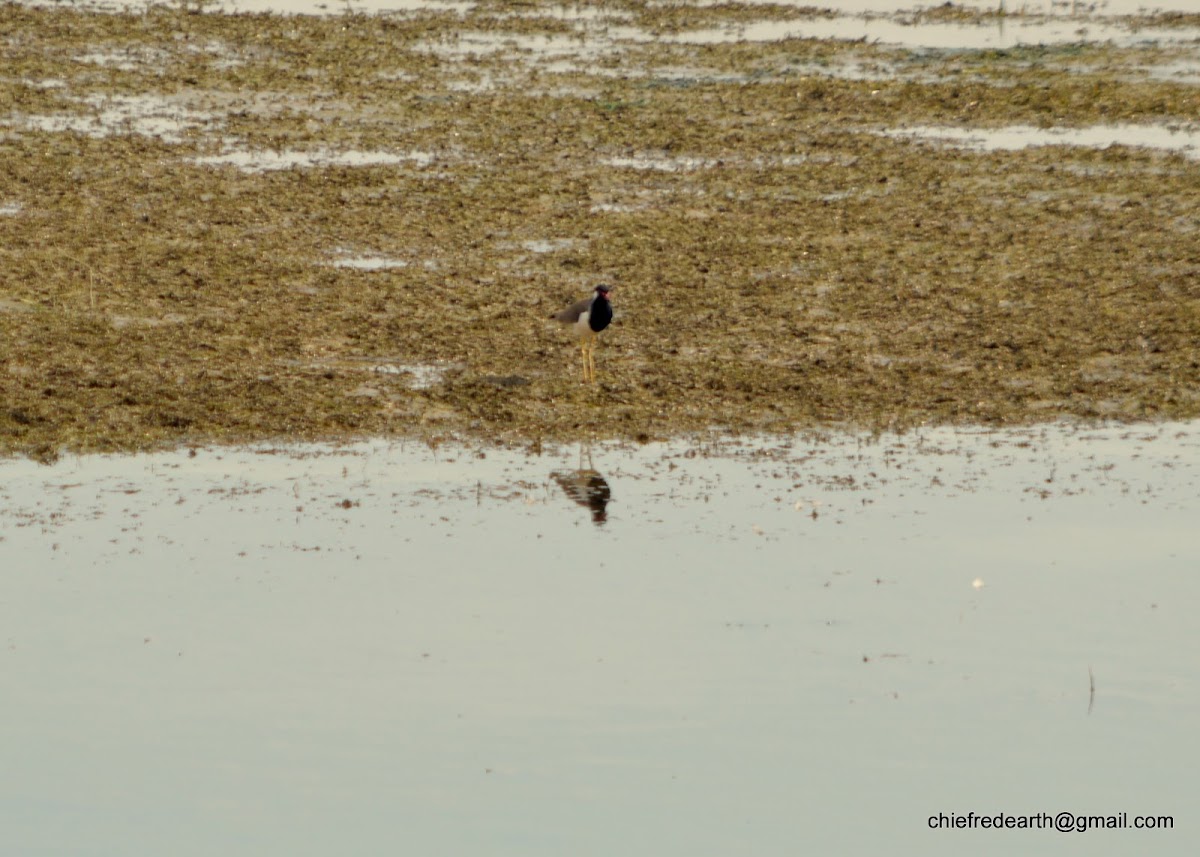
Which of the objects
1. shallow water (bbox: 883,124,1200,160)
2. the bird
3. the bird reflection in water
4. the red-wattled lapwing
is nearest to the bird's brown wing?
the red-wattled lapwing

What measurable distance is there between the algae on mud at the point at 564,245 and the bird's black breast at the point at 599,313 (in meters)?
0.39

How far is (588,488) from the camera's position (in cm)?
1318

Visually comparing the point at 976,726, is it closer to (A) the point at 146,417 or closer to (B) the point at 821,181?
(A) the point at 146,417

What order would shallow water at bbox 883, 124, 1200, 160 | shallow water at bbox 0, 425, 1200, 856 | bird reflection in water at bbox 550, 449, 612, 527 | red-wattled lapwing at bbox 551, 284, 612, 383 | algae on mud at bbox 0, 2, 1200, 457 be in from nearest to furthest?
shallow water at bbox 0, 425, 1200, 856, bird reflection in water at bbox 550, 449, 612, 527, algae on mud at bbox 0, 2, 1200, 457, red-wattled lapwing at bbox 551, 284, 612, 383, shallow water at bbox 883, 124, 1200, 160

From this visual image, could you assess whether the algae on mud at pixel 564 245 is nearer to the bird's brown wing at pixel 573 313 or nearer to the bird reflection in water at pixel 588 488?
the bird's brown wing at pixel 573 313

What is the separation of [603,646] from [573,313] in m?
6.02

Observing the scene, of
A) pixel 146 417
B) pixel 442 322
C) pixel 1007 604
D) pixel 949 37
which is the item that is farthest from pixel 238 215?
pixel 949 37

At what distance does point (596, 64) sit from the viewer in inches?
1054

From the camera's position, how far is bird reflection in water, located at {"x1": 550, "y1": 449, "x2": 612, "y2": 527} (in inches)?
500

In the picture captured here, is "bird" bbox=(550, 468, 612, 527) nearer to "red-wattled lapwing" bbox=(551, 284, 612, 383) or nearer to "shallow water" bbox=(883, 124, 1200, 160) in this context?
"red-wattled lapwing" bbox=(551, 284, 612, 383)

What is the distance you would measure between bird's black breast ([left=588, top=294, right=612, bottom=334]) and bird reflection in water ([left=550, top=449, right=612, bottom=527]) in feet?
7.00

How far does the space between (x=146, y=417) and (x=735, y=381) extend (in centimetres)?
455

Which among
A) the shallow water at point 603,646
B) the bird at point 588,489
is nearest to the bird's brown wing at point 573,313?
the shallow water at point 603,646

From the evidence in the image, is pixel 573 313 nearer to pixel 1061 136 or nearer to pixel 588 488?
pixel 588 488
